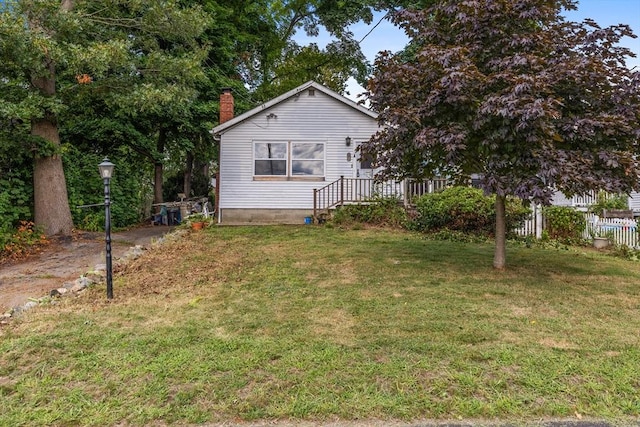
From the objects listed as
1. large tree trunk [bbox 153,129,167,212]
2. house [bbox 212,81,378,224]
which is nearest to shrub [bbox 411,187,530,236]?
house [bbox 212,81,378,224]

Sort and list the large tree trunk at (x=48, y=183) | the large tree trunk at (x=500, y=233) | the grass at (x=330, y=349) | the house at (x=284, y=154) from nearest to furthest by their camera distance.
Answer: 1. the grass at (x=330, y=349)
2. the large tree trunk at (x=500, y=233)
3. the large tree trunk at (x=48, y=183)
4. the house at (x=284, y=154)

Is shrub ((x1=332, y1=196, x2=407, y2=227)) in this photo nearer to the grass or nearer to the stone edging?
the grass

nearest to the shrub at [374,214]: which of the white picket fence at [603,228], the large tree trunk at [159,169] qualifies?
the white picket fence at [603,228]

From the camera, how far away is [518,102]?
4590 mm

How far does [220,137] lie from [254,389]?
37.6 feet

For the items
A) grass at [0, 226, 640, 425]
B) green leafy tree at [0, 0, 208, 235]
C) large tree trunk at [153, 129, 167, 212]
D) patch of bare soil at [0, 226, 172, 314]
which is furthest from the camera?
large tree trunk at [153, 129, 167, 212]

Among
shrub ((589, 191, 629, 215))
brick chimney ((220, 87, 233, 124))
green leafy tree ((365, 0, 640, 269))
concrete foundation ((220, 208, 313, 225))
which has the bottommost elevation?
concrete foundation ((220, 208, 313, 225))

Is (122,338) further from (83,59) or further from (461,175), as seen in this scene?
(83,59)

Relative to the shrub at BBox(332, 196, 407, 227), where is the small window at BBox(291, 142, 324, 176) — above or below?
above

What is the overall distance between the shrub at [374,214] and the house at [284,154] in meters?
1.41

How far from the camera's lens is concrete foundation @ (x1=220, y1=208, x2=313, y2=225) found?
43.5 ft

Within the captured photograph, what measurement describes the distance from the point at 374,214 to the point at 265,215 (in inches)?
146

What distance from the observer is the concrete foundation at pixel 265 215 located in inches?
522

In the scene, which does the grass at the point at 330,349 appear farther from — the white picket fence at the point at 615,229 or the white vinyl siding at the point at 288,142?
the white vinyl siding at the point at 288,142
